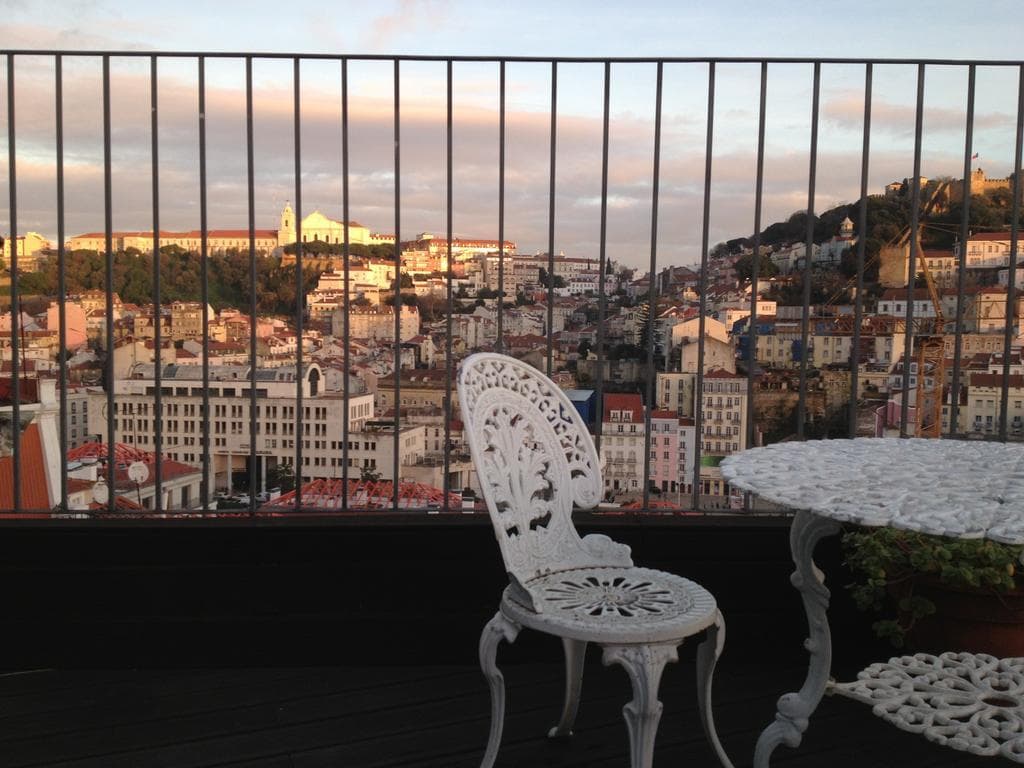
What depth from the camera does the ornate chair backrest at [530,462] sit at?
211cm

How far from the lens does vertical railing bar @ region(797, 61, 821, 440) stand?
112 inches

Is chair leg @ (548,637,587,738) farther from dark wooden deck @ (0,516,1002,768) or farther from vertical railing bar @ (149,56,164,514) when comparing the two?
vertical railing bar @ (149,56,164,514)

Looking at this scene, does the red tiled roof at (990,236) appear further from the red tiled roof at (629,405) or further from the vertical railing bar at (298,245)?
the vertical railing bar at (298,245)

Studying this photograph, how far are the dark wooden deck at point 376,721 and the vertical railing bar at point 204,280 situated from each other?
584mm

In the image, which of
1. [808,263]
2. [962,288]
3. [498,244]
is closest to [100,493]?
[498,244]

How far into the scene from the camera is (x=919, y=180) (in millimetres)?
2883

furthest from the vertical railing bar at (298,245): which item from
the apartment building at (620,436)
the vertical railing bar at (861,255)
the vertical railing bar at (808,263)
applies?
the vertical railing bar at (861,255)

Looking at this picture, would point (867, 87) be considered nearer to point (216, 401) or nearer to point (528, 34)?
point (528, 34)

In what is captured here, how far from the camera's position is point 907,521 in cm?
153

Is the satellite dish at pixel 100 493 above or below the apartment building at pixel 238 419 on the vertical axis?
below

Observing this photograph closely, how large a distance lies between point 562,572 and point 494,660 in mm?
293

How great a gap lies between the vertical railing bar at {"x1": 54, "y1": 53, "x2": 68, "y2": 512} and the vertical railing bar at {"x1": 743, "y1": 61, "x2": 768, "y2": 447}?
201 centimetres

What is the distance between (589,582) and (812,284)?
1.29 metres

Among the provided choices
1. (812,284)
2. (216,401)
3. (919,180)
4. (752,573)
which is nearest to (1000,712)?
(752,573)
